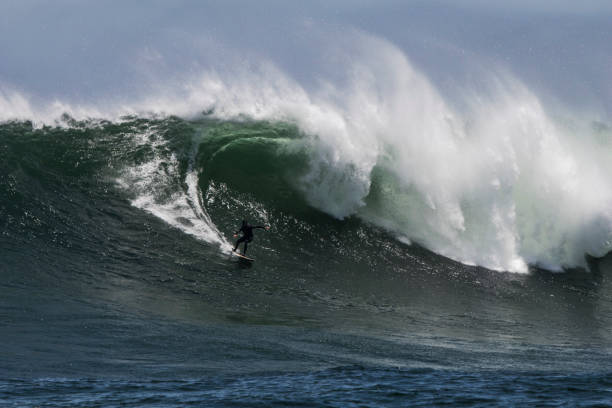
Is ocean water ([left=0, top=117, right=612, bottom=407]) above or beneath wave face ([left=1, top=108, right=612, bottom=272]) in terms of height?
beneath

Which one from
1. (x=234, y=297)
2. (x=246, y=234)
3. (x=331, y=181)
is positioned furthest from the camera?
(x=331, y=181)

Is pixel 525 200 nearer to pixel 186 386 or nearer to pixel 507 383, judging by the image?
pixel 507 383

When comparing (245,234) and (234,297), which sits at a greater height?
(245,234)

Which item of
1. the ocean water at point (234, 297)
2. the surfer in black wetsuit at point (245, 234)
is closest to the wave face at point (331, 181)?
the ocean water at point (234, 297)

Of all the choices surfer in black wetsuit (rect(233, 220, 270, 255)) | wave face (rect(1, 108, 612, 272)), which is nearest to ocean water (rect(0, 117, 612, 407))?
wave face (rect(1, 108, 612, 272))

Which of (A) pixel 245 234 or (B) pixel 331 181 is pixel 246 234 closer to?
(A) pixel 245 234

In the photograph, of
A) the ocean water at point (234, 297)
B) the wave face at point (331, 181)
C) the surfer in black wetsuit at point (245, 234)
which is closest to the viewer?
the ocean water at point (234, 297)

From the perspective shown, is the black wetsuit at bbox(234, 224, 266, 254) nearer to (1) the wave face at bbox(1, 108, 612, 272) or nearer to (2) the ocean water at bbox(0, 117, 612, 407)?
(2) the ocean water at bbox(0, 117, 612, 407)

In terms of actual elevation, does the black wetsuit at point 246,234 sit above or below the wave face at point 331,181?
below

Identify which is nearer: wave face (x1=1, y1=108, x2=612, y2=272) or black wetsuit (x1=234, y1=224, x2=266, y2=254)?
black wetsuit (x1=234, y1=224, x2=266, y2=254)

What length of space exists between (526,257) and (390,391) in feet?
35.6

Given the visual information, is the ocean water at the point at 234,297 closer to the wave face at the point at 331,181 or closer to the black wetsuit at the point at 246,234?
the wave face at the point at 331,181

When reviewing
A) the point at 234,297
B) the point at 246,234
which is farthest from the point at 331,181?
the point at 234,297

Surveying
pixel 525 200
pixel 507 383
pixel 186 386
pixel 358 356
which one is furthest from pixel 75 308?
pixel 525 200
